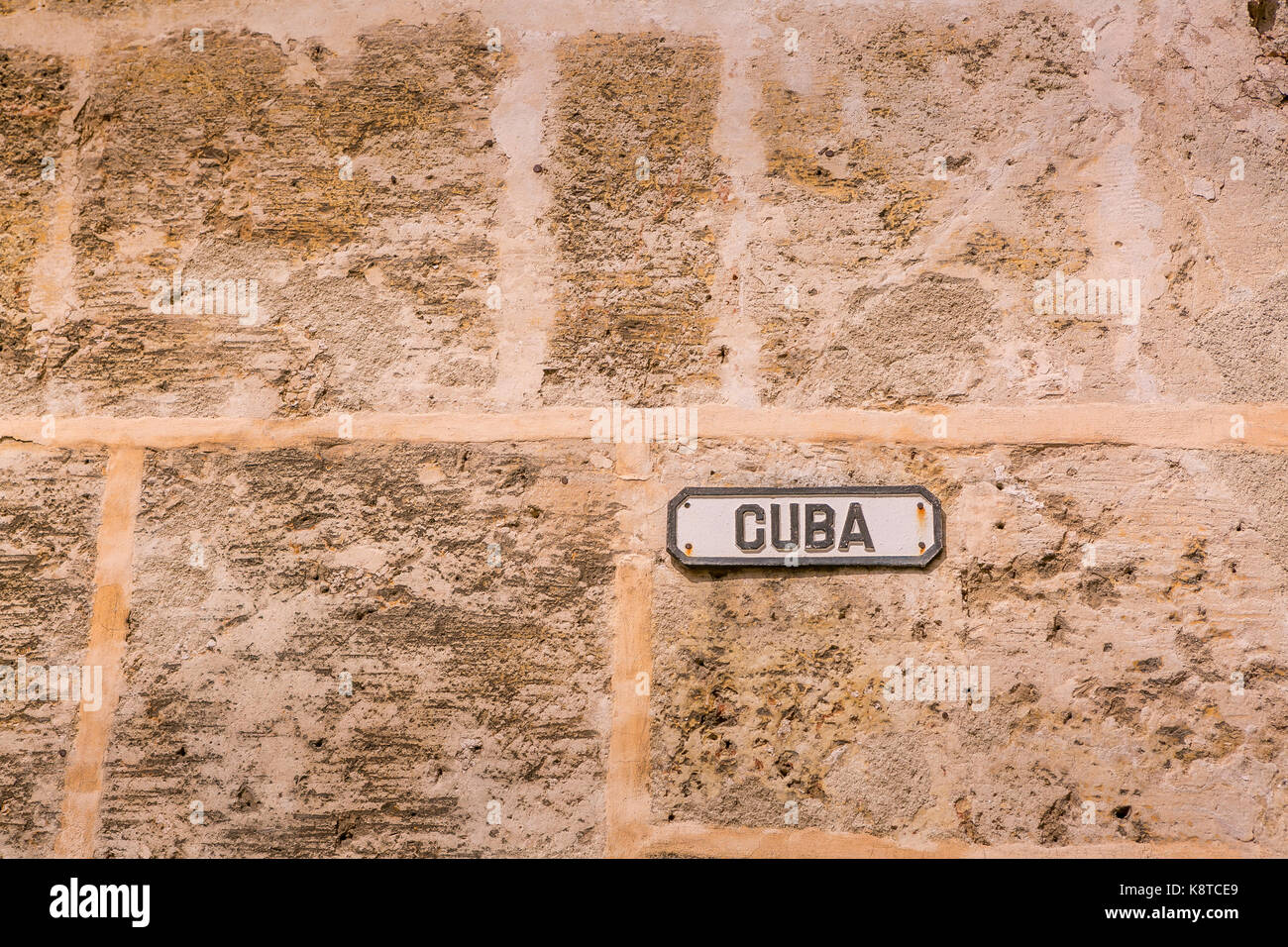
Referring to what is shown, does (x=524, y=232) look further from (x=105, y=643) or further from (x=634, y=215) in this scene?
(x=105, y=643)

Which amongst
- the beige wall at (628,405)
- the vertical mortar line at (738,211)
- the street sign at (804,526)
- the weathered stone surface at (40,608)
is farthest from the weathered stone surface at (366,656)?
the vertical mortar line at (738,211)

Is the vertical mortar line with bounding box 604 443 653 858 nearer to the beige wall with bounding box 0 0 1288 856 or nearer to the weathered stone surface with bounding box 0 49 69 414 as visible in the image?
the beige wall with bounding box 0 0 1288 856

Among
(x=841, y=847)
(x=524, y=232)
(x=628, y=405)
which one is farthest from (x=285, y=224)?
(x=841, y=847)

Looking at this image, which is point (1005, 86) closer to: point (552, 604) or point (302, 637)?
point (552, 604)

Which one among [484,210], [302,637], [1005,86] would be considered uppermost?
[1005,86]

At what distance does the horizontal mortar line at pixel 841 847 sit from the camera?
2.47m

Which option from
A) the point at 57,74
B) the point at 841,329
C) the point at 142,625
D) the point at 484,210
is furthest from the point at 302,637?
the point at 57,74

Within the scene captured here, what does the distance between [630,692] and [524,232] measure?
152 centimetres

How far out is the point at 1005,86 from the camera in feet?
9.38

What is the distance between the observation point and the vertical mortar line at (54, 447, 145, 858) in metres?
2.61

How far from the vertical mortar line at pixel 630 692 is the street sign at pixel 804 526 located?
0.13 m

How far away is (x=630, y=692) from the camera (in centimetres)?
260

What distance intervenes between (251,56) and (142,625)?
196 centimetres
